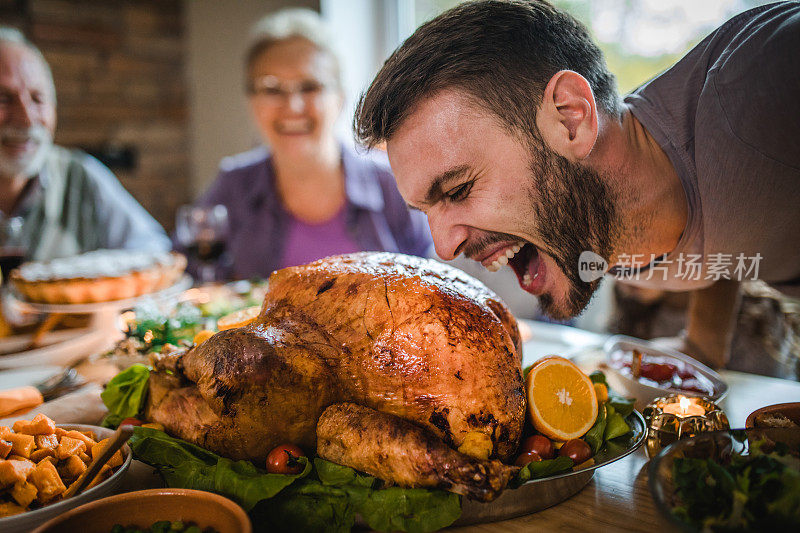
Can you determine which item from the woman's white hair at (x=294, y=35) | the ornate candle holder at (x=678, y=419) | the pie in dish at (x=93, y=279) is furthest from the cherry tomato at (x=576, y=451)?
the woman's white hair at (x=294, y=35)

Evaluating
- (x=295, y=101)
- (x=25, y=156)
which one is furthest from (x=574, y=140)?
(x=25, y=156)

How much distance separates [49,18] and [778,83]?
531 cm

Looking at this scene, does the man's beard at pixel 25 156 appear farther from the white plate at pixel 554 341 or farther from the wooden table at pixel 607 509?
the wooden table at pixel 607 509

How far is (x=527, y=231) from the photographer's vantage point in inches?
48.4

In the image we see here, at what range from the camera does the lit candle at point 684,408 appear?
1128 mm

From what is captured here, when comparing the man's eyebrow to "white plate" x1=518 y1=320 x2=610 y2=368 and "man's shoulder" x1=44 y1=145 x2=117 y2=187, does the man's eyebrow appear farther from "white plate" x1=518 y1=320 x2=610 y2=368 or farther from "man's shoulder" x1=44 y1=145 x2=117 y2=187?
"man's shoulder" x1=44 y1=145 x2=117 y2=187

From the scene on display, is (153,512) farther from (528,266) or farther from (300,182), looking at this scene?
(300,182)

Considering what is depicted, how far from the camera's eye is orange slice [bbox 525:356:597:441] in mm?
1068

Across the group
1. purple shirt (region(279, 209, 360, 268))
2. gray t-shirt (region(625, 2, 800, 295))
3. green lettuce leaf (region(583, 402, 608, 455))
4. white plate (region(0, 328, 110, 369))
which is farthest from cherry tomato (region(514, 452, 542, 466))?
purple shirt (region(279, 209, 360, 268))

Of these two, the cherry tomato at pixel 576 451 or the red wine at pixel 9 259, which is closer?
the cherry tomato at pixel 576 451

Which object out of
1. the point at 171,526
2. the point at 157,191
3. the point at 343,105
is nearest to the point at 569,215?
the point at 171,526

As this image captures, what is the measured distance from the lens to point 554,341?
186 cm

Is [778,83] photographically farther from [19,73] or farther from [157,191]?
[157,191]

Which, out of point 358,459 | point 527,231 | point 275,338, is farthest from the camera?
point 527,231
